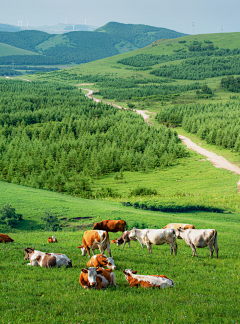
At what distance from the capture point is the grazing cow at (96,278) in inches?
428

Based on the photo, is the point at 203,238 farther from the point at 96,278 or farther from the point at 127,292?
the point at 96,278

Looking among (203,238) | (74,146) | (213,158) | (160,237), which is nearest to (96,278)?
(160,237)

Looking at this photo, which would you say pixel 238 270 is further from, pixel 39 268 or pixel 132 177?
pixel 132 177

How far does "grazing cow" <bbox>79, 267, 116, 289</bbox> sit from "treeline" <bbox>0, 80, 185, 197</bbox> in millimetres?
46654

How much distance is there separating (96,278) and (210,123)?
10360 centimetres

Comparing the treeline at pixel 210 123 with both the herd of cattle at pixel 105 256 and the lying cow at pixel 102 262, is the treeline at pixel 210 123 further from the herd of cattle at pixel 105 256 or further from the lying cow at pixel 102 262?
the lying cow at pixel 102 262

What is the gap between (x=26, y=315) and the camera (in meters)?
8.64

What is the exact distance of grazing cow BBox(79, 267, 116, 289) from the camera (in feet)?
35.6

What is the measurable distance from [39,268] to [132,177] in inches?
2416

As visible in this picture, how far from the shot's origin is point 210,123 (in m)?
106

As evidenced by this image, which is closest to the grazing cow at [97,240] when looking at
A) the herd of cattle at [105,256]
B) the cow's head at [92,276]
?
the herd of cattle at [105,256]

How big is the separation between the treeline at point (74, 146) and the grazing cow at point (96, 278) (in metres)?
46.7

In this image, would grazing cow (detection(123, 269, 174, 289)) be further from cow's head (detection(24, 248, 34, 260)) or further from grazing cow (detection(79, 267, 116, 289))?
cow's head (detection(24, 248, 34, 260))

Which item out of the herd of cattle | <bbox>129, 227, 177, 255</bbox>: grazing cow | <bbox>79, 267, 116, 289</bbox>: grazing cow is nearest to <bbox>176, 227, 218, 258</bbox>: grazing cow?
the herd of cattle
